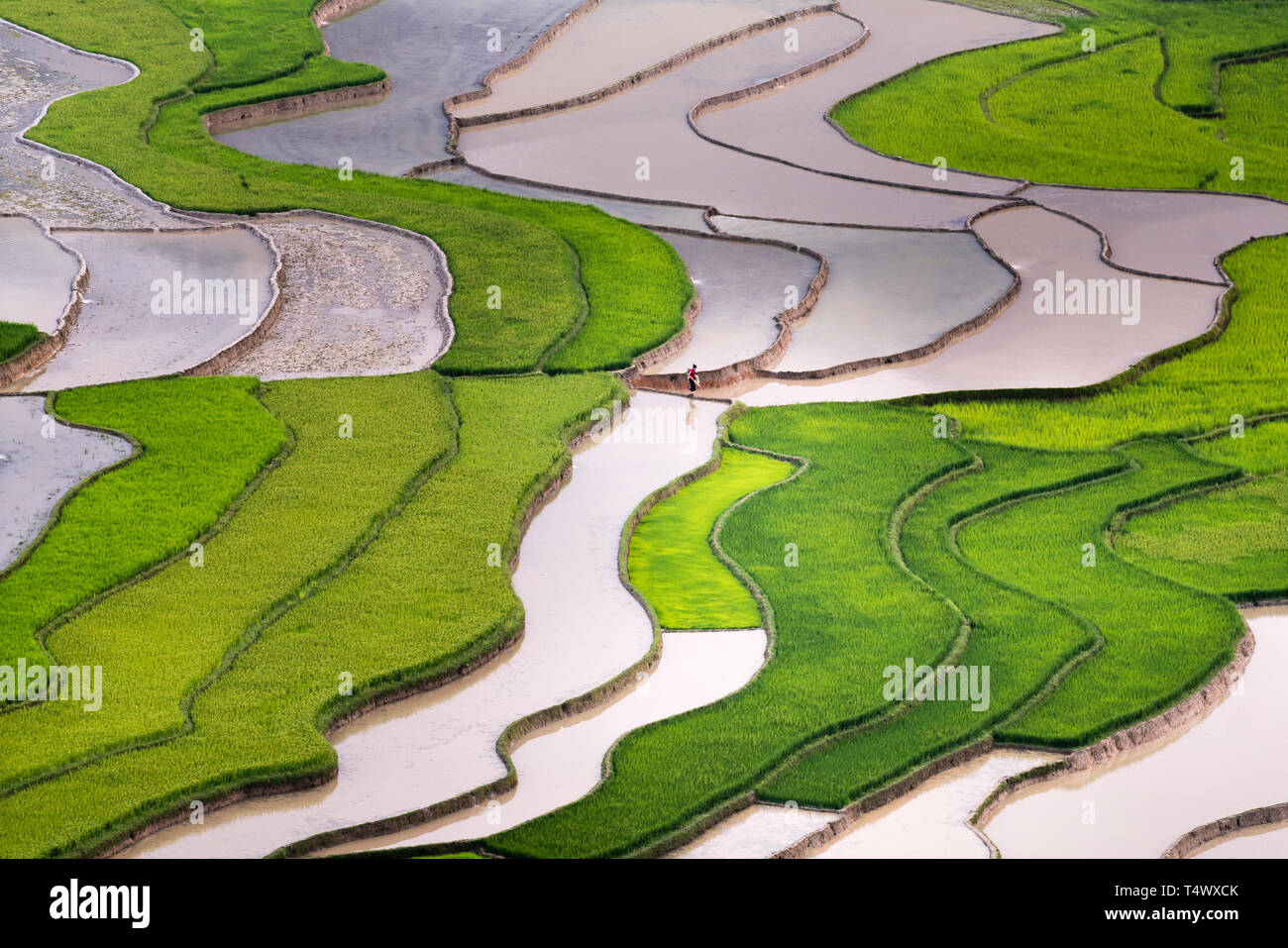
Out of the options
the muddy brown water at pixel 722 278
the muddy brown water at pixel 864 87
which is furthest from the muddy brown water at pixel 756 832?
the muddy brown water at pixel 864 87

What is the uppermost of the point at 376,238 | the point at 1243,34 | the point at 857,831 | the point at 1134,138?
the point at 1243,34

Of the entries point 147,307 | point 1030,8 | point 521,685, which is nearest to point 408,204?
point 147,307

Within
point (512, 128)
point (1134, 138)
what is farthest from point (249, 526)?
point (1134, 138)

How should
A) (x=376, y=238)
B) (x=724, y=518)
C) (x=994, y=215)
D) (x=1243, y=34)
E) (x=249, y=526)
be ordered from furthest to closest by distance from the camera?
(x=1243, y=34)
(x=994, y=215)
(x=376, y=238)
(x=724, y=518)
(x=249, y=526)

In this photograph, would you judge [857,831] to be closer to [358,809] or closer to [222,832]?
[358,809]

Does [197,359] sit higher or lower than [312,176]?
lower

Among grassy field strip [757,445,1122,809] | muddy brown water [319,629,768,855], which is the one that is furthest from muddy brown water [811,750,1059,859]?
muddy brown water [319,629,768,855]
